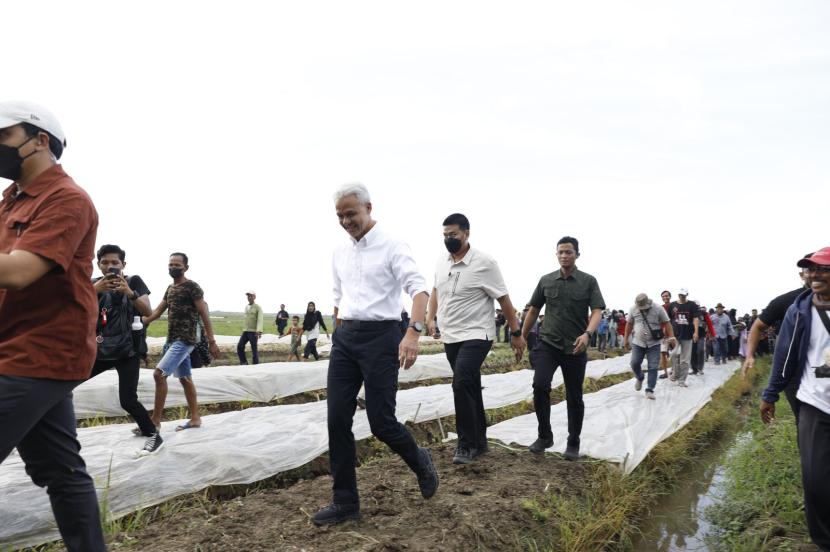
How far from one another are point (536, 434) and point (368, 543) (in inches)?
122

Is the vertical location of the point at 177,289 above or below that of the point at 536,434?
above

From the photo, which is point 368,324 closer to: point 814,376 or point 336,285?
point 336,285

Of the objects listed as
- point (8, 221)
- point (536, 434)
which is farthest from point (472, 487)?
point (8, 221)

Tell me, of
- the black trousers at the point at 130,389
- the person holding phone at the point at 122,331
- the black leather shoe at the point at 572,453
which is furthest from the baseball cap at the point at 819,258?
the black trousers at the point at 130,389

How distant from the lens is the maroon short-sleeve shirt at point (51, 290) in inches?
72.8

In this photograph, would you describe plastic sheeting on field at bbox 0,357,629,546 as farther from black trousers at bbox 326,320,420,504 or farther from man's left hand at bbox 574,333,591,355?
man's left hand at bbox 574,333,591,355

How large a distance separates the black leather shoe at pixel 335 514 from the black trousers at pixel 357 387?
3 centimetres

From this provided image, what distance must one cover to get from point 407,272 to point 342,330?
493 mm

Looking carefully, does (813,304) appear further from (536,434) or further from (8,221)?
(8,221)

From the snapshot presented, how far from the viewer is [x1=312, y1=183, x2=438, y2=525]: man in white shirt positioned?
121 inches

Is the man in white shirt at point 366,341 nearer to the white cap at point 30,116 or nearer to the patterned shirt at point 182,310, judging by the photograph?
the white cap at point 30,116

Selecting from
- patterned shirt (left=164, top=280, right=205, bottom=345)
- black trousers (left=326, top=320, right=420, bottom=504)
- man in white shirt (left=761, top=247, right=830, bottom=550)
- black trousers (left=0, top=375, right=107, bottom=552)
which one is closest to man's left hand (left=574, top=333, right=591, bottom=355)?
man in white shirt (left=761, top=247, right=830, bottom=550)

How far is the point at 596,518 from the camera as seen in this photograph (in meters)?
3.86

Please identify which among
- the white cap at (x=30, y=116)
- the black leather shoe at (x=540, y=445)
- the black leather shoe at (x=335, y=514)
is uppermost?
the white cap at (x=30, y=116)
